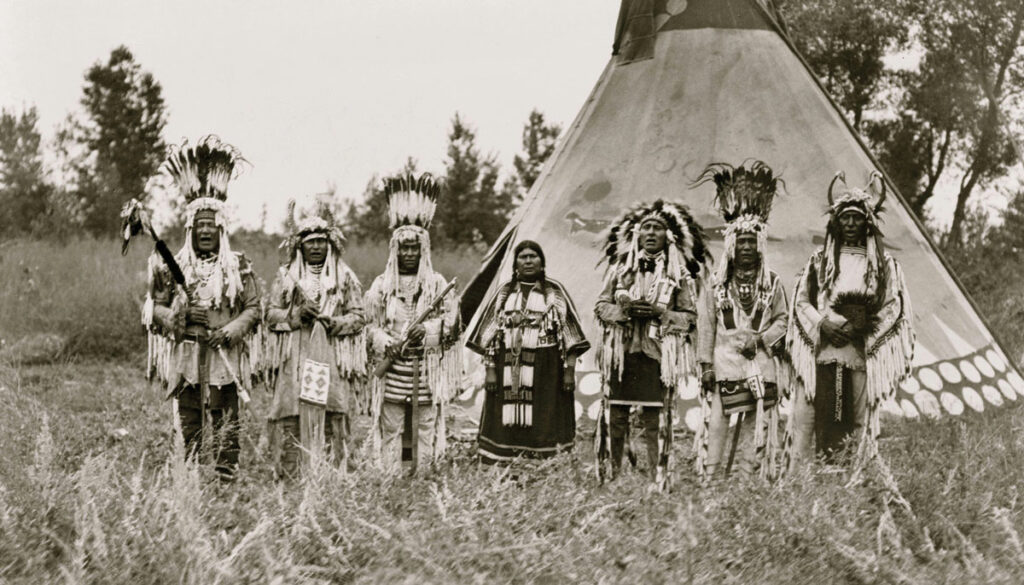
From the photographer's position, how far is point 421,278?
6754 mm

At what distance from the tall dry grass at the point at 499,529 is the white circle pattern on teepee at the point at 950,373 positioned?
2996 mm

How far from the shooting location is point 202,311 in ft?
21.1

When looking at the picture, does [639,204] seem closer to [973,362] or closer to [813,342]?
[813,342]

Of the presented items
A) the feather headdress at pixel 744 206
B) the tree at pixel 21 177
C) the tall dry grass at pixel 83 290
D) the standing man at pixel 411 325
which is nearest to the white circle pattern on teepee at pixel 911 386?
the feather headdress at pixel 744 206

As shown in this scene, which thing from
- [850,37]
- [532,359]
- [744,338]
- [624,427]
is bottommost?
[624,427]

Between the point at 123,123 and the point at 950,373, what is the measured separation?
24308 millimetres

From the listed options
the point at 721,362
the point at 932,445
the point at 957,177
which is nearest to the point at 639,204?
the point at 721,362

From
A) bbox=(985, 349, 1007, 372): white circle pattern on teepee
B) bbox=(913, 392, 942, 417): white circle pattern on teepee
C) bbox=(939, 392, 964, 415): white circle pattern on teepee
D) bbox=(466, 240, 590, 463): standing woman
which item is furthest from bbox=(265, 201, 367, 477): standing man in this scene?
bbox=(985, 349, 1007, 372): white circle pattern on teepee

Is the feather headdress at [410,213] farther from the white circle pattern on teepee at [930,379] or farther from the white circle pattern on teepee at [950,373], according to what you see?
the white circle pattern on teepee at [950,373]

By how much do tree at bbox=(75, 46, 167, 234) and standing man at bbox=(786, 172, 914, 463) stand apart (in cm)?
2285

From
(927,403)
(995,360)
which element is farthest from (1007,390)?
(927,403)

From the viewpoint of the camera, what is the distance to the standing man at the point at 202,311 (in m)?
6.44

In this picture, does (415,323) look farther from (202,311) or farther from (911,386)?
(911,386)

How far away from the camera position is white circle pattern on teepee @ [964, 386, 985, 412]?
842cm
